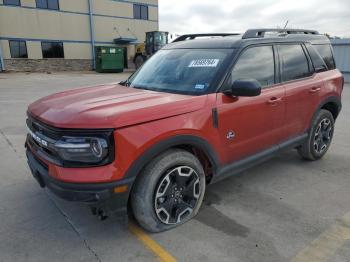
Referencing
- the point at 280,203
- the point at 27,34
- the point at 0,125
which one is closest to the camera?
the point at 280,203

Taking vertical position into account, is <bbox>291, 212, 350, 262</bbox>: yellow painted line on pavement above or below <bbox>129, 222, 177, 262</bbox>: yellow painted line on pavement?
above

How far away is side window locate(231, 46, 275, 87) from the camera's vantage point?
3387mm

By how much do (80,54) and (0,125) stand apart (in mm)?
23898

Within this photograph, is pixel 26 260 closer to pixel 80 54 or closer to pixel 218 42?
pixel 218 42

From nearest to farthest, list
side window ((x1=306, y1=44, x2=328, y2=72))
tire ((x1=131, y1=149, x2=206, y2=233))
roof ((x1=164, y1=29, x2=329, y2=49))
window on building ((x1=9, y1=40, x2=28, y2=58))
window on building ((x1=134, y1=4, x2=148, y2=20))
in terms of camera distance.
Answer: tire ((x1=131, y1=149, x2=206, y2=233))
roof ((x1=164, y1=29, x2=329, y2=49))
side window ((x1=306, y1=44, x2=328, y2=72))
window on building ((x1=9, y1=40, x2=28, y2=58))
window on building ((x1=134, y1=4, x2=148, y2=20))

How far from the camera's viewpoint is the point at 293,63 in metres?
4.09

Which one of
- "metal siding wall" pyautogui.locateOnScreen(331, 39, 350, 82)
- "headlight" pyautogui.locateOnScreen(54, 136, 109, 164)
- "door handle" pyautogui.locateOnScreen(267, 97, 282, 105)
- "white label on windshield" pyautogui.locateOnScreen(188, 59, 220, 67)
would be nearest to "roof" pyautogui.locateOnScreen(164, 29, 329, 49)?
"white label on windshield" pyautogui.locateOnScreen(188, 59, 220, 67)

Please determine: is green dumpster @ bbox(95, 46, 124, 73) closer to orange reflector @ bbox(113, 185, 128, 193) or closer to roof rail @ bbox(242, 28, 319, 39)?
roof rail @ bbox(242, 28, 319, 39)

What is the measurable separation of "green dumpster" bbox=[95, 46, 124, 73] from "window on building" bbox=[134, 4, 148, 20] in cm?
670

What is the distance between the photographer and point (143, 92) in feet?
10.9

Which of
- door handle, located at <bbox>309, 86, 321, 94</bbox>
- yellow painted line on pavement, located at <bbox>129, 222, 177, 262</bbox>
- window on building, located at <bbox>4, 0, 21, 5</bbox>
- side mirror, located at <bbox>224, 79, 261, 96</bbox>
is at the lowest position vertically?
yellow painted line on pavement, located at <bbox>129, 222, 177, 262</bbox>

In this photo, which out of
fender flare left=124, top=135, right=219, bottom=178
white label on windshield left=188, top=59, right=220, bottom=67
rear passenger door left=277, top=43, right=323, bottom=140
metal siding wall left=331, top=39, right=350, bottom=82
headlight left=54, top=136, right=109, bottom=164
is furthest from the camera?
metal siding wall left=331, top=39, right=350, bottom=82

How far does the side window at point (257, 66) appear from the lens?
339cm

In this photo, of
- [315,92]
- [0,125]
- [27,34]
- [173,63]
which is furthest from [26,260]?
[27,34]
